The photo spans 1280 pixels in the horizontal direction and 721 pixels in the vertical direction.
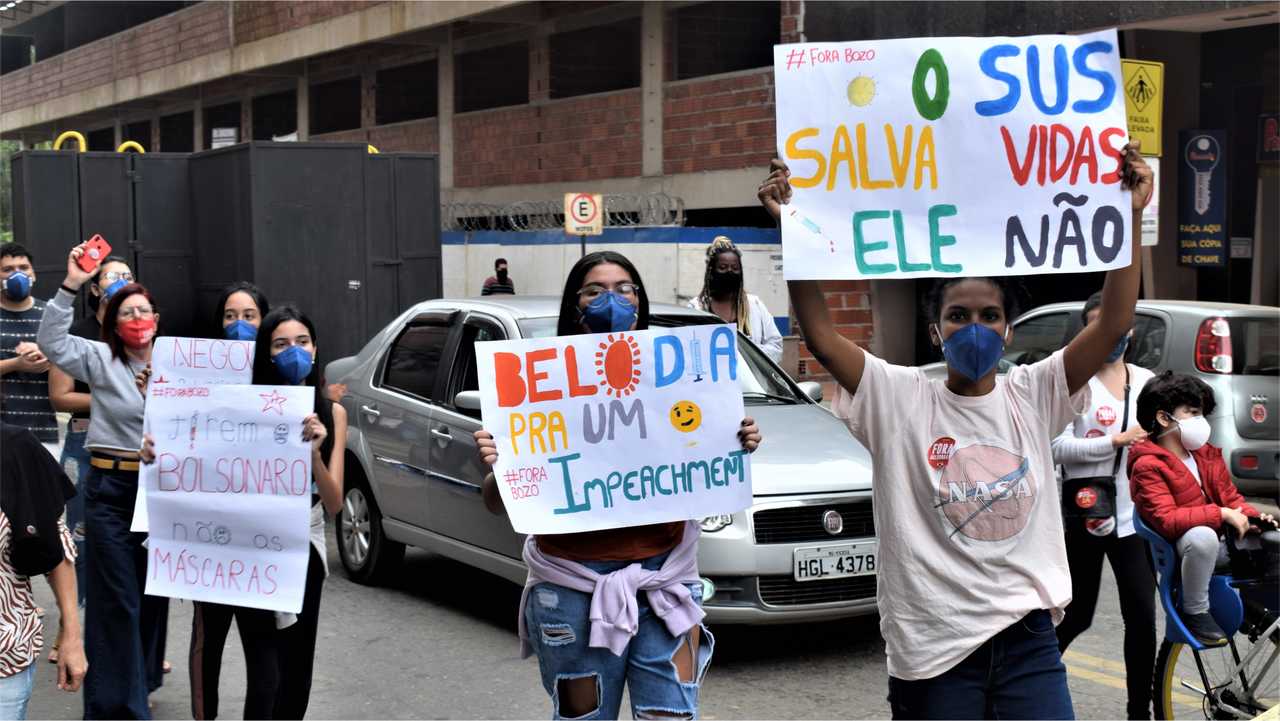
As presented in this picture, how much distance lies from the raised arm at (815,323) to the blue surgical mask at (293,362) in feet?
6.57

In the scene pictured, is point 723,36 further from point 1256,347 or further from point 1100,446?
point 1100,446

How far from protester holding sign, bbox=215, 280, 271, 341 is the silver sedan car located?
121cm

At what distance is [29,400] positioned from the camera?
23.8 feet

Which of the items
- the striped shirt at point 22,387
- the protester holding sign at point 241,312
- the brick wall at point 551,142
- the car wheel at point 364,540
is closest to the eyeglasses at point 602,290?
the protester holding sign at point 241,312

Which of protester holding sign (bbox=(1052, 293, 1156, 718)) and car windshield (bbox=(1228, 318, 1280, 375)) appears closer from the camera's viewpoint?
protester holding sign (bbox=(1052, 293, 1156, 718))

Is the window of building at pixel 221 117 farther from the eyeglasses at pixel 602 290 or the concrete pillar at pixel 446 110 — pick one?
the eyeglasses at pixel 602 290

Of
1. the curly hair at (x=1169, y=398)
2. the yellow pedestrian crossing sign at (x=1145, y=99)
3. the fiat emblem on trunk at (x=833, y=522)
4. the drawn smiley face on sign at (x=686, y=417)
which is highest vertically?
the yellow pedestrian crossing sign at (x=1145, y=99)

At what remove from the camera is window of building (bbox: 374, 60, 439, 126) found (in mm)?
28953

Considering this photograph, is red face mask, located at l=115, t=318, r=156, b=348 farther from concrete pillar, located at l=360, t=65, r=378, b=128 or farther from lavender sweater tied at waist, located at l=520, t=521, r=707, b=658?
concrete pillar, located at l=360, t=65, r=378, b=128

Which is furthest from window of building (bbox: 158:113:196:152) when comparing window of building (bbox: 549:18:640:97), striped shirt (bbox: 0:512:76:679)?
striped shirt (bbox: 0:512:76:679)

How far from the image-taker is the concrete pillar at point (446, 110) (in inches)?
1092

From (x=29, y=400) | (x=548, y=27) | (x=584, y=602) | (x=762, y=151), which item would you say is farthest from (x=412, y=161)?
(x=548, y=27)

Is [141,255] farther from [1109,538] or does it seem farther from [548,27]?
[548,27]

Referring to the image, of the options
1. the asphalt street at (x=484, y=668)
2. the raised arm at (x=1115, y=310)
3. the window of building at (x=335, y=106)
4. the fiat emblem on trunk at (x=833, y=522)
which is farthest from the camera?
the window of building at (x=335, y=106)
